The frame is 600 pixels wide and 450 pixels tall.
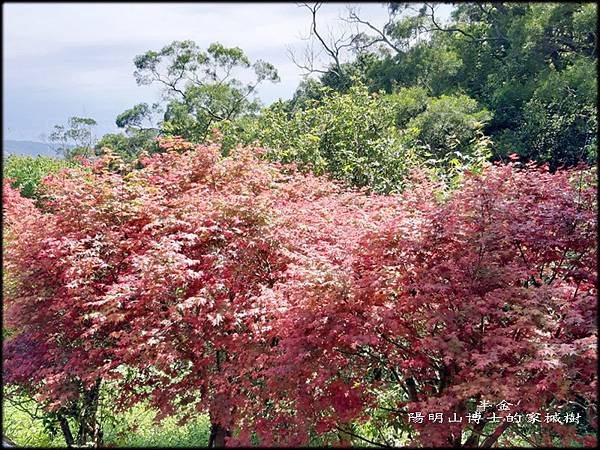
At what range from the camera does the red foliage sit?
2.87 meters

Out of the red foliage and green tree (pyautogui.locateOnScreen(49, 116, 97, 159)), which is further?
green tree (pyautogui.locateOnScreen(49, 116, 97, 159))

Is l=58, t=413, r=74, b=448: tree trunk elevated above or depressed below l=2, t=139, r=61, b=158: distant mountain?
below

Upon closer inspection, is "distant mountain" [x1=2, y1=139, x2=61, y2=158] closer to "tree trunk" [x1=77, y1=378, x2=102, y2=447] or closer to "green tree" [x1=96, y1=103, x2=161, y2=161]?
"tree trunk" [x1=77, y1=378, x2=102, y2=447]

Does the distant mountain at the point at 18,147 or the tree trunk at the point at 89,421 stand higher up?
the distant mountain at the point at 18,147

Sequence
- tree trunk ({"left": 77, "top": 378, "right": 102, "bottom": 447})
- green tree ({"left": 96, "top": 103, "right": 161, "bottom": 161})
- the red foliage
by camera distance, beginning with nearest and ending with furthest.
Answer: the red foliage < tree trunk ({"left": 77, "top": 378, "right": 102, "bottom": 447}) < green tree ({"left": 96, "top": 103, "right": 161, "bottom": 161})

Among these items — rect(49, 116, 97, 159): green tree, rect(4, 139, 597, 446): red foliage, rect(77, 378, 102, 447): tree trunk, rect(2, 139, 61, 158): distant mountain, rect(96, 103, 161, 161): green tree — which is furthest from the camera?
rect(49, 116, 97, 159): green tree

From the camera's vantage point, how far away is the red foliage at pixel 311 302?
9.43ft

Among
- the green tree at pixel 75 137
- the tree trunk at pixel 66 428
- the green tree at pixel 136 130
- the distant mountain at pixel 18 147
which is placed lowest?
the tree trunk at pixel 66 428

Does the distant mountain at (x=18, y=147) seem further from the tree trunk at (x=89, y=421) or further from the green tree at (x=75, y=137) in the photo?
the green tree at (x=75, y=137)

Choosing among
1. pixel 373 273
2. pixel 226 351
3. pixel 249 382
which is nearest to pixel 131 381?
pixel 226 351

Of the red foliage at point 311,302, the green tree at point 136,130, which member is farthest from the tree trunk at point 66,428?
the green tree at point 136,130

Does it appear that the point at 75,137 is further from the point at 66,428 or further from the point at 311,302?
the point at 311,302

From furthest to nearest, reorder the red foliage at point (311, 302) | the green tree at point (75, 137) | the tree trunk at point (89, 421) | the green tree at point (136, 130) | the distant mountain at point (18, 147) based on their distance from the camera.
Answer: the green tree at point (75, 137), the green tree at point (136, 130), the tree trunk at point (89, 421), the distant mountain at point (18, 147), the red foliage at point (311, 302)

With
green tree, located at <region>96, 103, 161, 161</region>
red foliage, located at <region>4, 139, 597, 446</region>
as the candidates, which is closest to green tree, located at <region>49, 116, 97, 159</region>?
green tree, located at <region>96, 103, 161, 161</region>
